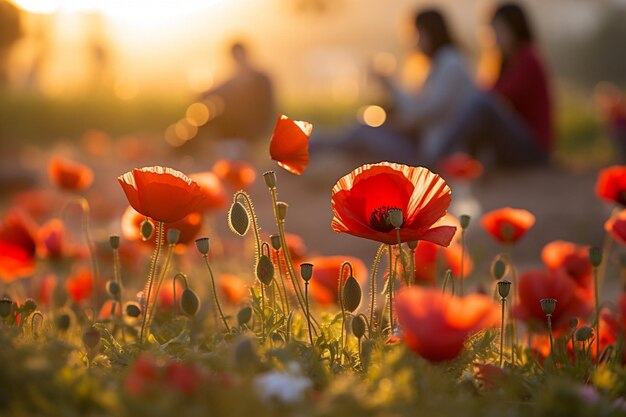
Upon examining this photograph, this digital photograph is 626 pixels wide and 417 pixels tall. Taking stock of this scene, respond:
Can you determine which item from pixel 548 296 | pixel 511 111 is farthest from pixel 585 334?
pixel 511 111

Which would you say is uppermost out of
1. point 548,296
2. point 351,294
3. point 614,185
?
point 614,185

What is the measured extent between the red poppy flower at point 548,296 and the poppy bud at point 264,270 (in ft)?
2.48

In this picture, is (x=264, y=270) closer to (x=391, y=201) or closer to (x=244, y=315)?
(x=244, y=315)

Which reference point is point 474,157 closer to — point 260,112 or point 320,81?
point 260,112

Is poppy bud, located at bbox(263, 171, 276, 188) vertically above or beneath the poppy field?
above

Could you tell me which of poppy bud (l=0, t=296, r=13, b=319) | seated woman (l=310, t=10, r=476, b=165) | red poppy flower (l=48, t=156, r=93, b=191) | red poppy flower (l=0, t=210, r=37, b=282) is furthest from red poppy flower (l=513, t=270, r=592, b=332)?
seated woman (l=310, t=10, r=476, b=165)

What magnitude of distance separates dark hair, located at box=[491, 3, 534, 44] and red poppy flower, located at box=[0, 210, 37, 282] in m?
5.57

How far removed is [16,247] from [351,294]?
1377 millimetres

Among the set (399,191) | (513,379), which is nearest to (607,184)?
(399,191)

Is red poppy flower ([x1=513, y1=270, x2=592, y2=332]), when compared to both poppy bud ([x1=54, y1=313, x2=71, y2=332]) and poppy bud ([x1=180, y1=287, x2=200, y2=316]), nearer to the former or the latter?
poppy bud ([x1=180, y1=287, x2=200, y2=316])

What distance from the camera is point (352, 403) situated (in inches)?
41.8

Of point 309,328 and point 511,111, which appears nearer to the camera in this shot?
point 309,328

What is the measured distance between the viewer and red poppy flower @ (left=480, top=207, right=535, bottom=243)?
7.66ft

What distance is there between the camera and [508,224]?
7.70 ft
